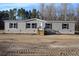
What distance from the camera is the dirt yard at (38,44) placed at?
805 centimetres

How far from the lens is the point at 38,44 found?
8.06 m

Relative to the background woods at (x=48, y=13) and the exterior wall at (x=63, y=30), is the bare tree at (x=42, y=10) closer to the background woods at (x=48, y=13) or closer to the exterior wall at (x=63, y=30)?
the background woods at (x=48, y=13)

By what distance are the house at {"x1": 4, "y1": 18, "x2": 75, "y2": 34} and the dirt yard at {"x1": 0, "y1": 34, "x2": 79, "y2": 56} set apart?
0.09 meters

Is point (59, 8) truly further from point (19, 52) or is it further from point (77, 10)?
point (19, 52)

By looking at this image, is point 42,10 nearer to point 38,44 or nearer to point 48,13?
point 48,13

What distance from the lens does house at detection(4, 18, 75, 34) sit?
802 centimetres

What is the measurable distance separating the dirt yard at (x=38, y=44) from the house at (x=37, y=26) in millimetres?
86

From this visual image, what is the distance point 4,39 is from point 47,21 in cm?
80

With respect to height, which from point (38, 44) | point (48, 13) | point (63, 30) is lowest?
point (38, 44)

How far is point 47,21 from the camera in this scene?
8.03 m

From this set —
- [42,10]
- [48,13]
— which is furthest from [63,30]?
[42,10]

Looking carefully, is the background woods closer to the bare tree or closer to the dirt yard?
the bare tree

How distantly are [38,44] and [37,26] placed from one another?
0.31 m

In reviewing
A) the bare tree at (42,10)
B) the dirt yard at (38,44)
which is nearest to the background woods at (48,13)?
the bare tree at (42,10)
